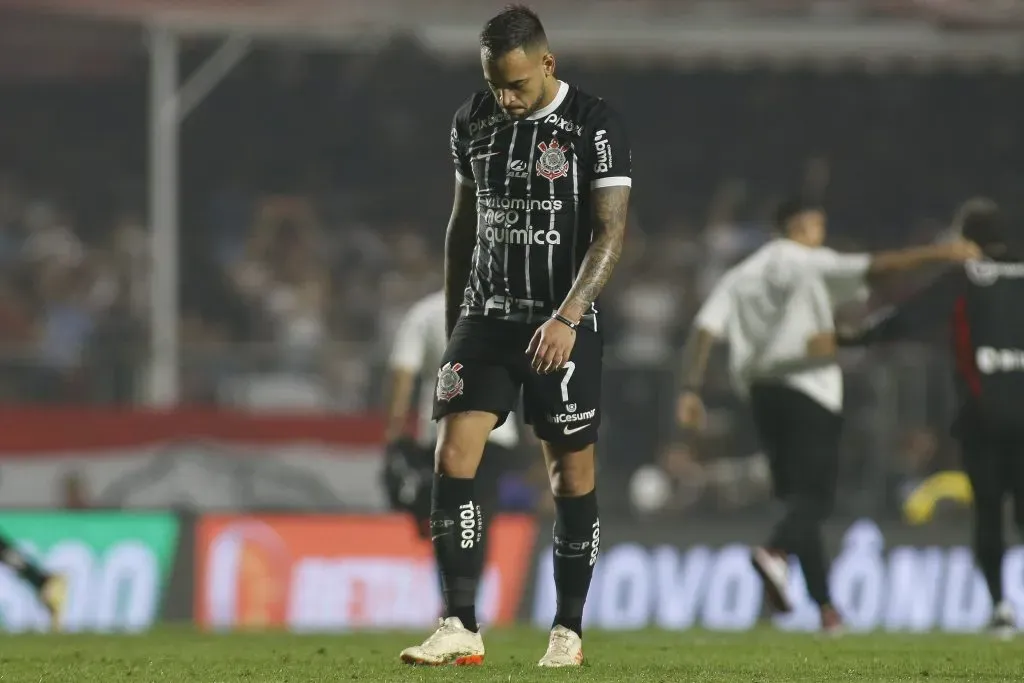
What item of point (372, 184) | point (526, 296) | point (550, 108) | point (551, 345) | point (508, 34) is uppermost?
point (372, 184)

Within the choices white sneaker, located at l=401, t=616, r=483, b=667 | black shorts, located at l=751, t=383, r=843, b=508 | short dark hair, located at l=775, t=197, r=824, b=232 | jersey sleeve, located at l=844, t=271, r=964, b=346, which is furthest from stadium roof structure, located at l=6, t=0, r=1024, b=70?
white sneaker, located at l=401, t=616, r=483, b=667

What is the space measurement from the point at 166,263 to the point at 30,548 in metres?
4.56

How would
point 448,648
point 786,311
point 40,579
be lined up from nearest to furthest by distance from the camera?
1. point 448,648
2. point 786,311
3. point 40,579

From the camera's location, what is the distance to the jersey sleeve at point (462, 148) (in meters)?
7.21

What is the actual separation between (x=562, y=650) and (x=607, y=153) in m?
1.73

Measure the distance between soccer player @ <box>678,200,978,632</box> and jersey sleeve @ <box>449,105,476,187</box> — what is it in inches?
162

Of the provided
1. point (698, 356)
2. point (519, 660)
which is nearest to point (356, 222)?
point (698, 356)

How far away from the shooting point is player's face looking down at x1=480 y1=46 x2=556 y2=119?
6.78m

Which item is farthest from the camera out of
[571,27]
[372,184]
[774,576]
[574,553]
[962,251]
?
[372,184]

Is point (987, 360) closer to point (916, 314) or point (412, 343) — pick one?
point (916, 314)

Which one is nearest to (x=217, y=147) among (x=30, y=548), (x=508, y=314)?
(x=30, y=548)

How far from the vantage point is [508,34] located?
6770 millimetres

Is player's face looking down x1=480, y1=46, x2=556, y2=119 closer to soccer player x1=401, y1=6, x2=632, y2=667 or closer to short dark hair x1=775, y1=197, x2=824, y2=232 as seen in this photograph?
soccer player x1=401, y1=6, x2=632, y2=667

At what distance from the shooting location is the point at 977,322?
1029cm
